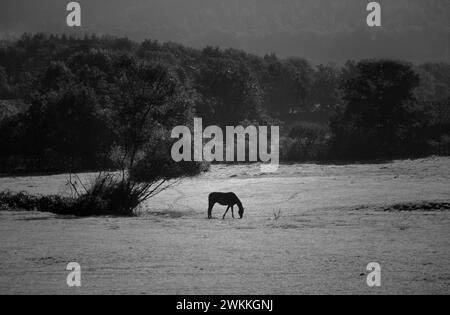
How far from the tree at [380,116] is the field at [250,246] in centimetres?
2767

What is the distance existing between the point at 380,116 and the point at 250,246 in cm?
5412

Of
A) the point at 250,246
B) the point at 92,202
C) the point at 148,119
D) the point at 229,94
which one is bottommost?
the point at 250,246

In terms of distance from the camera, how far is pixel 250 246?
2475 cm

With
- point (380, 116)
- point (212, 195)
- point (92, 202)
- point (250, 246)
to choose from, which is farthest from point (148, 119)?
point (380, 116)

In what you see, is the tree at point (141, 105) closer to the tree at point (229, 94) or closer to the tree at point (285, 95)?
the tree at point (229, 94)

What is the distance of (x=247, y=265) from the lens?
68.2 feet

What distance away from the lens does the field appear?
18.1 metres

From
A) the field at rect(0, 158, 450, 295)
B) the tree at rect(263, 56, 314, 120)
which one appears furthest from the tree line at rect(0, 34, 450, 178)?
the tree at rect(263, 56, 314, 120)

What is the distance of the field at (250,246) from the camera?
59.3 ft

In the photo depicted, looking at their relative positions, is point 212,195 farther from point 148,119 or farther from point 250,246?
point 250,246

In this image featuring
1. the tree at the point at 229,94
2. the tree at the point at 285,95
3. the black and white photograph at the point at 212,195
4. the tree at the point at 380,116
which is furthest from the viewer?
the tree at the point at 285,95

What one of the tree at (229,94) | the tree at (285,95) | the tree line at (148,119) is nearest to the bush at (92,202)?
the tree line at (148,119)

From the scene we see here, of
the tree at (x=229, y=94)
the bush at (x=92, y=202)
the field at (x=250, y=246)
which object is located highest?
the tree at (x=229, y=94)
